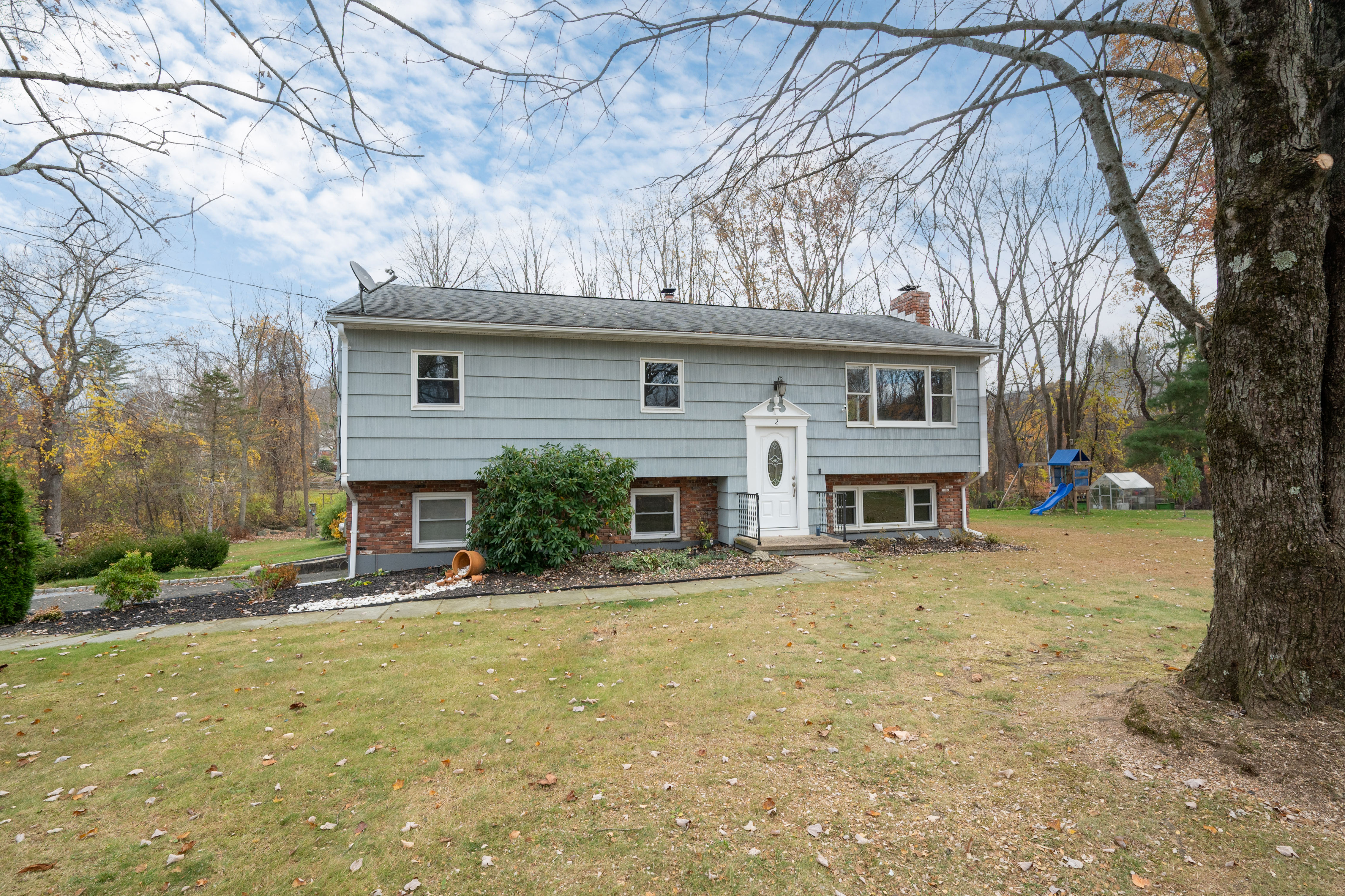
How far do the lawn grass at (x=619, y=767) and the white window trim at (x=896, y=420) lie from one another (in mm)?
6521

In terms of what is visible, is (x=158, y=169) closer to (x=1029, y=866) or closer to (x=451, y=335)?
(x=451, y=335)

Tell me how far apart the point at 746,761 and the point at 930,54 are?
14.9 feet

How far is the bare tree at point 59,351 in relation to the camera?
1502 cm

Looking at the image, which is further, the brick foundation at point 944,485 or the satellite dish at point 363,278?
the brick foundation at point 944,485

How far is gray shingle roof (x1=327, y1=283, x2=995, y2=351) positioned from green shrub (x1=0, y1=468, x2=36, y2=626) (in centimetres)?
438

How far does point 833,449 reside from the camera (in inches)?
482

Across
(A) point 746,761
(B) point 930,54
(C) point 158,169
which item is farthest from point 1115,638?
(C) point 158,169

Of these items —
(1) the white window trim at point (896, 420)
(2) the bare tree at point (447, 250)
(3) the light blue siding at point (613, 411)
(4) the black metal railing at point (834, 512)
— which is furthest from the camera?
(2) the bare tree at point (447, 250)

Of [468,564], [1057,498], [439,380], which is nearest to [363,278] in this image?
[439,380]

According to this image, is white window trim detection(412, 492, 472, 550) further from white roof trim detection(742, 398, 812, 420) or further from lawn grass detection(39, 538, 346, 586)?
white roof trim detection(742, 398, 812, 420)

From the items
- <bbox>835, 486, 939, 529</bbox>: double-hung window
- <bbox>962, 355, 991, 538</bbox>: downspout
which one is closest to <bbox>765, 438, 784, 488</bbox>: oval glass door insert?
<bbox>835, 486, 939, 529</bbox>: double-hung window

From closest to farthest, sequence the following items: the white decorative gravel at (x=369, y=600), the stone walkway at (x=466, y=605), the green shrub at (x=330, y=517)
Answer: the stone walkway at (x=466, y=605), the white decorative gravel at (x=369, y=600), the green shrub at (x=330, y=517)

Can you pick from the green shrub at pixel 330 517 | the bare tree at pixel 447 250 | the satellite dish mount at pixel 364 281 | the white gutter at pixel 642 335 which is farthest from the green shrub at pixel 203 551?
the bare tree at pixel 447 250

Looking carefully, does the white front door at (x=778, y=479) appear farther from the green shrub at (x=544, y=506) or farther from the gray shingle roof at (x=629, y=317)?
the green shrub at (x=544, y=506)
